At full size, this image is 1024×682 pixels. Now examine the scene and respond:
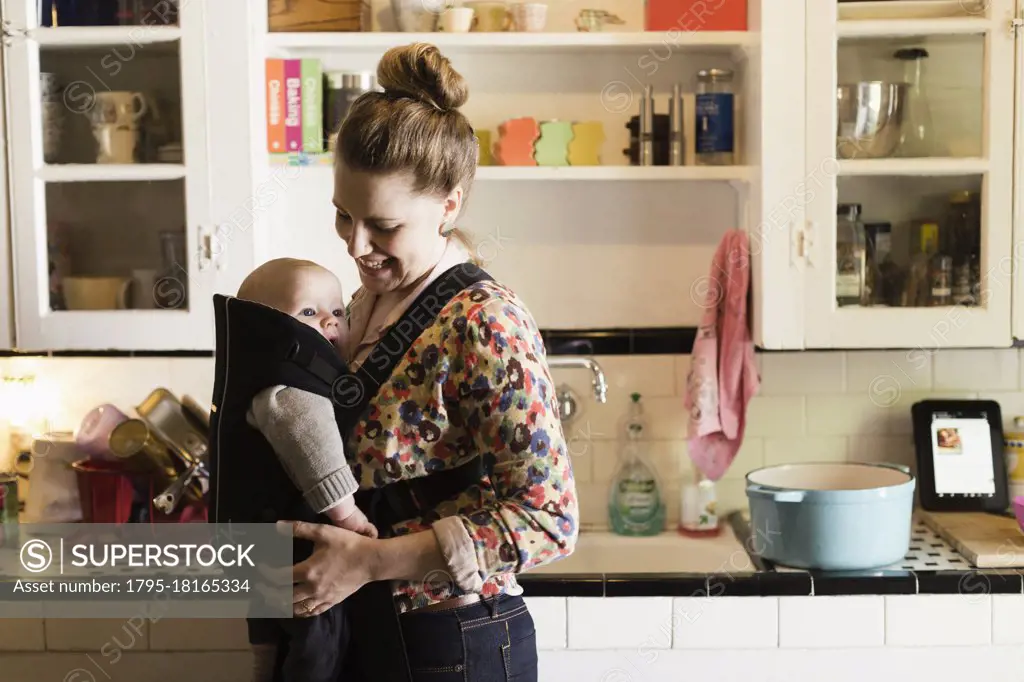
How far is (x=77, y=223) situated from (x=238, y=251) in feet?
1.18

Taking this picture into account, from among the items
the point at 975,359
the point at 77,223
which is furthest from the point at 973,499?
the point at 77,223

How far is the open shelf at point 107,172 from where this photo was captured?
2389mm

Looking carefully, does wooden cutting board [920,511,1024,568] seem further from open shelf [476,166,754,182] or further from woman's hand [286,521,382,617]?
woman's hand [286,521,382,617]

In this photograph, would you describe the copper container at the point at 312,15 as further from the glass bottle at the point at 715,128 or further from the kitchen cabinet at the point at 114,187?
the glass bottle at the point at 715,128

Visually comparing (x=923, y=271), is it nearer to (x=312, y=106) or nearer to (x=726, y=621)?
(x=726, y=621)

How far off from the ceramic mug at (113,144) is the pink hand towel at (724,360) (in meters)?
1.30

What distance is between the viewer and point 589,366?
2.47 m

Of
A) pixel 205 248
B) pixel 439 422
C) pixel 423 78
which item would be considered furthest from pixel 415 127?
pixel 205 248

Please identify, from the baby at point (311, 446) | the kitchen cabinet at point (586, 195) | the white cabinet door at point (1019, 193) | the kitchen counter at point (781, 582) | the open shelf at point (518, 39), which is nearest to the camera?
the baby at point (311, 446)

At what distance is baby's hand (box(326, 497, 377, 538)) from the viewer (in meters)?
1.33

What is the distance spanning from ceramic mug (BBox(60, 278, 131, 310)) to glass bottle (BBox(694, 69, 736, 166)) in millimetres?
1285

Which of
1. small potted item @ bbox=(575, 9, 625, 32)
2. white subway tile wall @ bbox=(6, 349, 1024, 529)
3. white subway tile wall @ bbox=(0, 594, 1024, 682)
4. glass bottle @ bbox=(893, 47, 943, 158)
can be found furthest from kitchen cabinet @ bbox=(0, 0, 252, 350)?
glass bottle @ bbox=(893, 47, 943, 158)

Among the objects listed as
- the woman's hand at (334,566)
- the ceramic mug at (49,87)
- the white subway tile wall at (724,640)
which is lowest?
the white subway tile wall at (724,640)

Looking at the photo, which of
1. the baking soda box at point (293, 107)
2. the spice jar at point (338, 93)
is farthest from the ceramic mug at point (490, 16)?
the baking soda box at point (293, 107)
